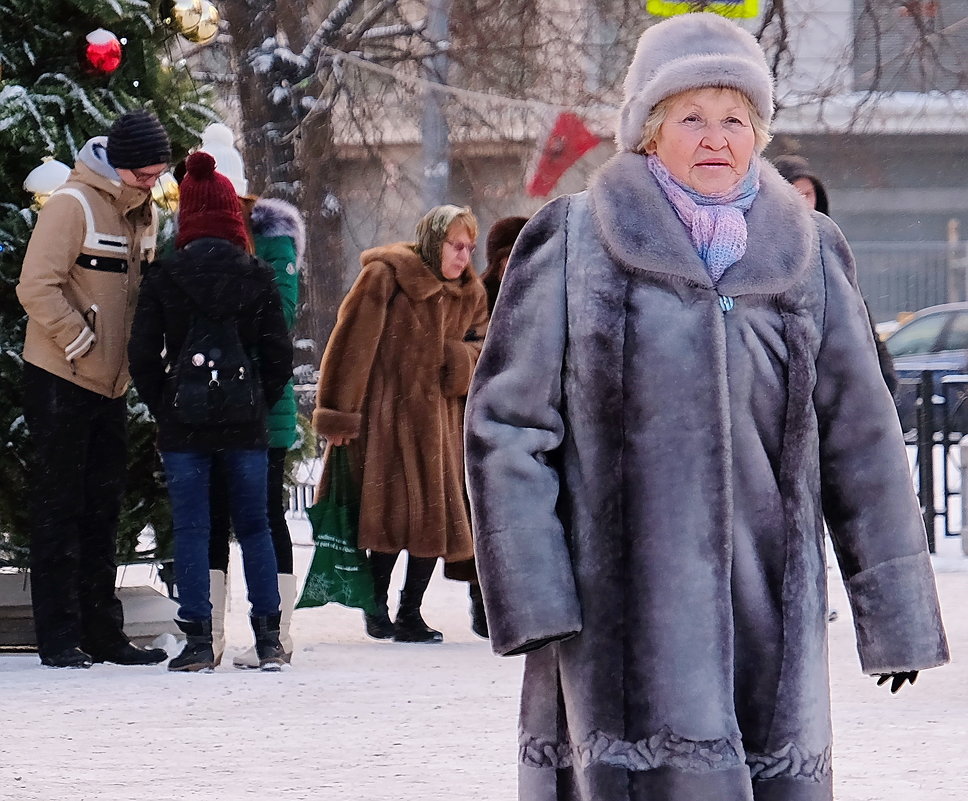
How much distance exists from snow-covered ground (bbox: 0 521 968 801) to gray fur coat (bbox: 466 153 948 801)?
5.80ft

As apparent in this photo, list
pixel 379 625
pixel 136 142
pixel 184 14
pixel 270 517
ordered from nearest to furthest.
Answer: pixel 136 142
pixel 270 517
pixel 184 14
pixel 379 625

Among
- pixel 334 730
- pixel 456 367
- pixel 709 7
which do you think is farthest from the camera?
pixel 709 7

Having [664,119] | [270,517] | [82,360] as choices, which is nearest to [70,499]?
[82,360]

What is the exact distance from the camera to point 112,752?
582 centimetres

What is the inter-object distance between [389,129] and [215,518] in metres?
15.6

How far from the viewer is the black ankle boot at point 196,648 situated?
7.28m

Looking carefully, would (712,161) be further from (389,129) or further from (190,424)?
(389,129)

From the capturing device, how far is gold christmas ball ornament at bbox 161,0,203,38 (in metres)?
8.09

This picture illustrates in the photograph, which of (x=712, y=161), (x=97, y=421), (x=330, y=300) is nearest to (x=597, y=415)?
(x=712, y=161)

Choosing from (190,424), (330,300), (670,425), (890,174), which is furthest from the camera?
(890,174)

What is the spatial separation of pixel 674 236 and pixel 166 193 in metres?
4.63

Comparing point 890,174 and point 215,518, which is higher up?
point 890,174

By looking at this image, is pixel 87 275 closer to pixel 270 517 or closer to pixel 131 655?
pixel 270 517

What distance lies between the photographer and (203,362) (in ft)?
23.2
